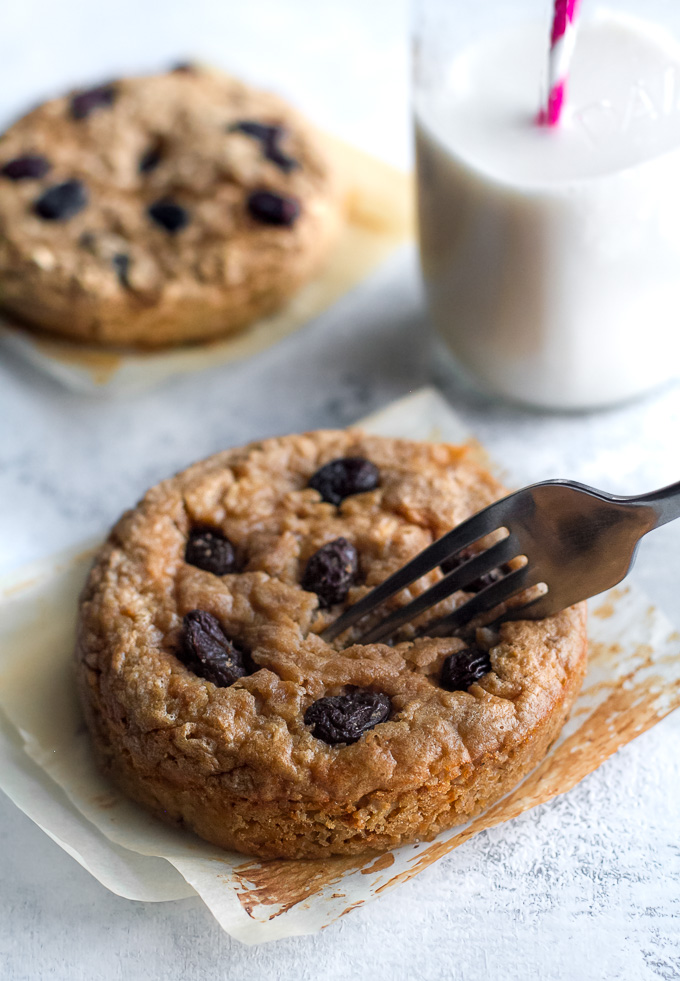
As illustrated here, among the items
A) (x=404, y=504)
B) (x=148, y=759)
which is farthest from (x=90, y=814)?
(x=404, y=504)

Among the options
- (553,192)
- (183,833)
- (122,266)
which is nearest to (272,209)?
(122,266)

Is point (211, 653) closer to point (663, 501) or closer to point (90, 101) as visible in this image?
point (663, 501)

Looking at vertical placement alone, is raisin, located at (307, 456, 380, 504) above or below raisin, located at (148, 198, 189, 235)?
below

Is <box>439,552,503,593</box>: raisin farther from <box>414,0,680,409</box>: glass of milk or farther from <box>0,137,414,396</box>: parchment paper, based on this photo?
<box>0,137,414,396</box>: parchment paper

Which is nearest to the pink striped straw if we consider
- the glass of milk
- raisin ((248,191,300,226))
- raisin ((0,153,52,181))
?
the glass of milk

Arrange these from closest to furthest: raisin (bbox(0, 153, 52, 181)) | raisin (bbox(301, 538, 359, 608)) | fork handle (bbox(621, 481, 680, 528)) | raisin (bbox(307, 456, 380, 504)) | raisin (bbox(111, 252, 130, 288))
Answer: fork handle (bbox(621, 481, 680, 528)), raisin (bbox(301, 538, 359, 608)), raisin (bbox(307, 456, 380, 504)), raisin (bbox(111, 252, 130, 288)), raisin (bbox(0, 153, 52, 181))

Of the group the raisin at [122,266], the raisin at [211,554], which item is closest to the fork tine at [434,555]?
the raisin at [211,554]
